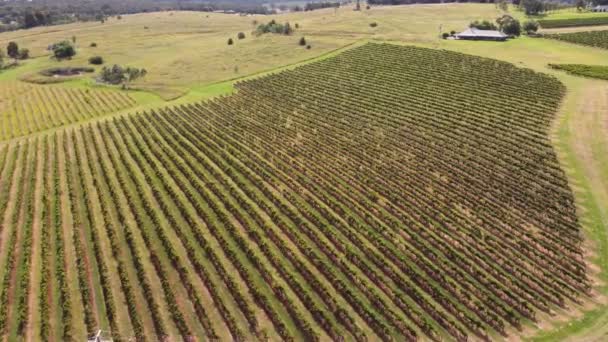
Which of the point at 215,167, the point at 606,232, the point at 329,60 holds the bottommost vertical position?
the point at 606,232

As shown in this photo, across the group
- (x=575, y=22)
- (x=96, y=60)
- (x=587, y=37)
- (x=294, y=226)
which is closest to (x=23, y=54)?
(x=96, y=60)

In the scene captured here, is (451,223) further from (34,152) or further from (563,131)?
(34,152)

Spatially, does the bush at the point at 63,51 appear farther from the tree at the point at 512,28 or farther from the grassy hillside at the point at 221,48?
the tree at the point at 512,28

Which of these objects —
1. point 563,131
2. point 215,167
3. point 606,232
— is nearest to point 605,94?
point 563,131

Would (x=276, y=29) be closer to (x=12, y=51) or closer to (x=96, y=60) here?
(x=96, y=60)

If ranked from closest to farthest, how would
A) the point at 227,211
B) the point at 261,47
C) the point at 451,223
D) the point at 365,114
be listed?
the point at 451,223, the point at 227,211, the point at 365,114, the point at 261,47

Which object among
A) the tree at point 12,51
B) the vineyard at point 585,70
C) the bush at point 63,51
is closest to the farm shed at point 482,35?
the vineyard at point 585,70
